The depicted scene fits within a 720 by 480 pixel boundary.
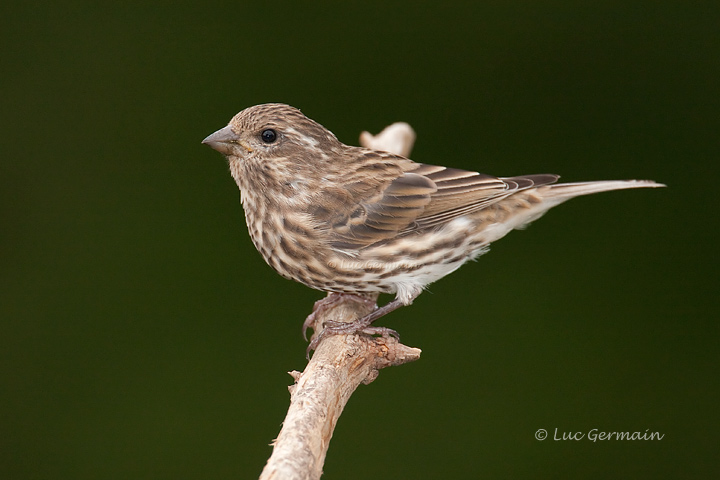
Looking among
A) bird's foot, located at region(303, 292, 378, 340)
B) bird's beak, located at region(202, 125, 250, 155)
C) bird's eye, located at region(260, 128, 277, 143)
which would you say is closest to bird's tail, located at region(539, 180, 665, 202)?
bird's foot, located at region(303, 292, 378, 340)

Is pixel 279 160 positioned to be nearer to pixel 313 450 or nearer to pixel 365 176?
pixel 365 176

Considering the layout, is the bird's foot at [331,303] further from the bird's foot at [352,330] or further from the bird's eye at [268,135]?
the bird's eye at [268,135]

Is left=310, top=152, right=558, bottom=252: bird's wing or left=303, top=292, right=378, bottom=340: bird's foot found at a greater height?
left=310, top=152, right=558, bottom=252: bird's wing

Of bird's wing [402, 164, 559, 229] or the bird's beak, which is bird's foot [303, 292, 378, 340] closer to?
A: bird's wing [402, 164, 559, 229]

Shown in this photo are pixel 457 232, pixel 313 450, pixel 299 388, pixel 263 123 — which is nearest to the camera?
pixel 313 450

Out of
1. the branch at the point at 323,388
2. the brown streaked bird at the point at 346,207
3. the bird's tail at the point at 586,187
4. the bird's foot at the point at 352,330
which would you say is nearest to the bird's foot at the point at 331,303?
the branch at the point at 323,388

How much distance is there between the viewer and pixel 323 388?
3.35 meters

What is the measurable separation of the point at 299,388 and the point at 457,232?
4.73ft

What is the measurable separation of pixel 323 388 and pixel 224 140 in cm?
148

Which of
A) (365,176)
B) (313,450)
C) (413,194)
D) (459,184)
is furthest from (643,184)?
(313,450)

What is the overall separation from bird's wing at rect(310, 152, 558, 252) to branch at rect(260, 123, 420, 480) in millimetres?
567

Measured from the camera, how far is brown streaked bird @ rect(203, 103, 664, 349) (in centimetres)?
407

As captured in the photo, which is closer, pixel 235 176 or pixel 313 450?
pixel 313 450

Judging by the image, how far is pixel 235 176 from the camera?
428cm
